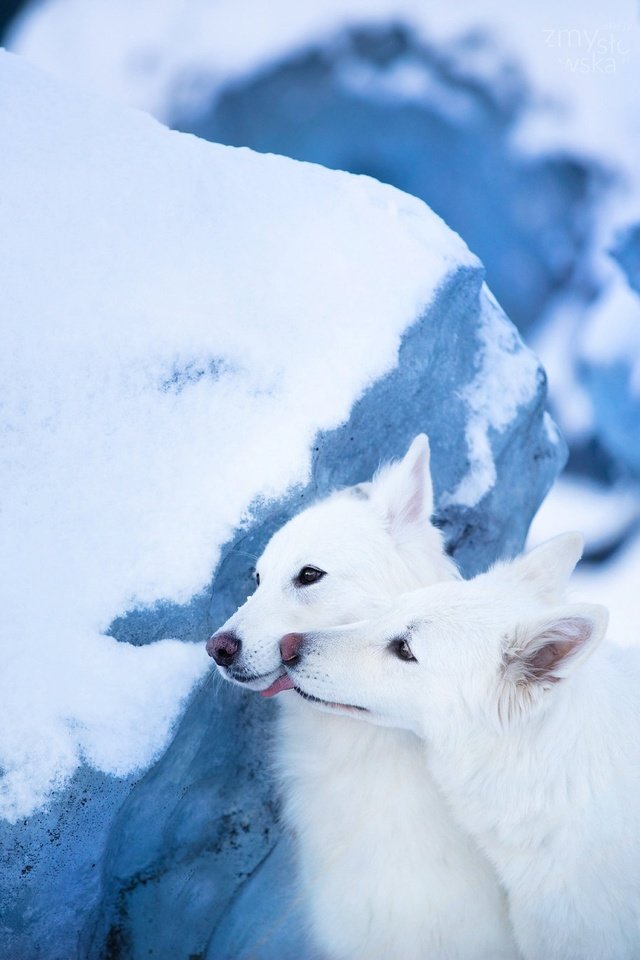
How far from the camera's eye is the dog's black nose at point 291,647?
2475 mm

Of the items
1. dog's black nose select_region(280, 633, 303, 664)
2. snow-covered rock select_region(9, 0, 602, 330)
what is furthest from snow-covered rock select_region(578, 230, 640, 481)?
dog's black nose select_region(280, 633, 303, 664)

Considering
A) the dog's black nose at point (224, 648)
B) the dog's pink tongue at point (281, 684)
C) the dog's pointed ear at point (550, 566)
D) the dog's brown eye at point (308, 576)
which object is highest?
the dog's pointed ear at point (550, 566)

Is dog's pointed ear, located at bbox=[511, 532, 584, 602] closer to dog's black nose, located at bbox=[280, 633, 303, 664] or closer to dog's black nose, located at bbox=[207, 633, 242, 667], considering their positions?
dog's black nose, located at bbox=[280, 633, 303, 664]

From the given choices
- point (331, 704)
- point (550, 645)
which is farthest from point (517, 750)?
point (331, 704)

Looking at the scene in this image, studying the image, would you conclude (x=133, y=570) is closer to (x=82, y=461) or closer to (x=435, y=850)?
(x=82, y=461)

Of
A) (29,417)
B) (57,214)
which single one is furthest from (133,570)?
(57,214)

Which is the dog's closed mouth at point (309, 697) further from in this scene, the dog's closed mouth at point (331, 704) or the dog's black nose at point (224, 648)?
the dog's black nose at point (224, 648)

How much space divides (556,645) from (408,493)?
93cm

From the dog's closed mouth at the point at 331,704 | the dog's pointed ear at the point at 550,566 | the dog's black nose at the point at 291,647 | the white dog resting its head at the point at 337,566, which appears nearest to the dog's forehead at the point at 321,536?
the white dog resting its head at the point at 337,566

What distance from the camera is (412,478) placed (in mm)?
2949

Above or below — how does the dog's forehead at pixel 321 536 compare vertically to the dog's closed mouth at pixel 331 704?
above

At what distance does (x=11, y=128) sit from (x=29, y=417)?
4.00ft

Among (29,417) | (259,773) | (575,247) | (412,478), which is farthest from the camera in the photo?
(575,247)

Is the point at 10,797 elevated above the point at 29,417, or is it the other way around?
the point at 29,417
